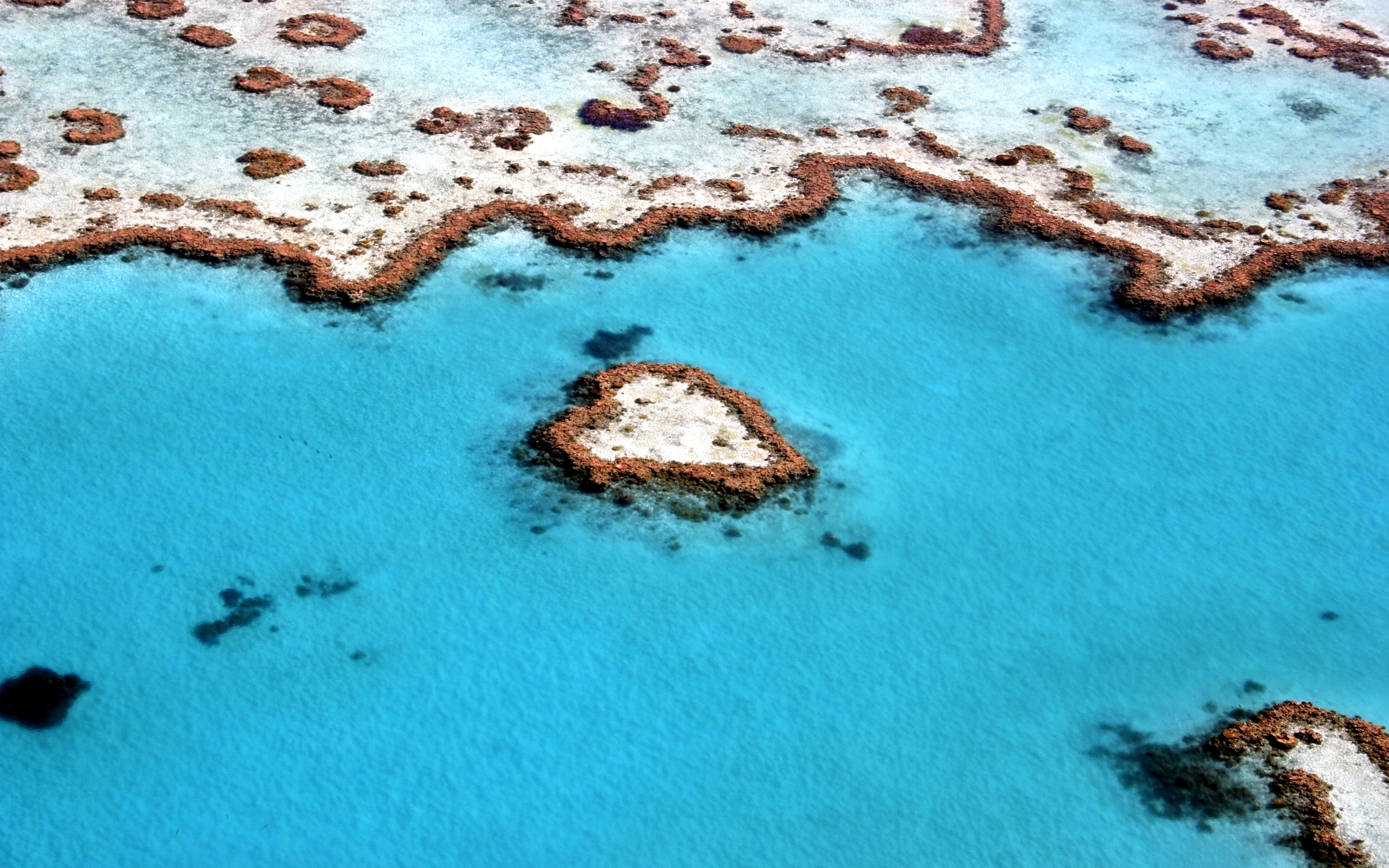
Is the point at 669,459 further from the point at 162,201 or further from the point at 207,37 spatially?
the point at 207,37

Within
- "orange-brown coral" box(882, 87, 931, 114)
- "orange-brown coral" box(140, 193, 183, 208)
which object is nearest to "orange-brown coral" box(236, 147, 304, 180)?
"orange-brown coral" box(140, 193, 183, 208)

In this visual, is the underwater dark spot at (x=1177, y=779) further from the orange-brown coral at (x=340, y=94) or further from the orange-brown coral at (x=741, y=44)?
the orange-brown coral at (x=741, y=44)

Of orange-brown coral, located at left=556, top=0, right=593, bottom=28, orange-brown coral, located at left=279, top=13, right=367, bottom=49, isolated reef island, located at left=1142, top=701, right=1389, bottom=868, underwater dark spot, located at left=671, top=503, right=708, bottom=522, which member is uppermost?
orange-brown coral, located at left=556, top=0, right=593, bottom=28

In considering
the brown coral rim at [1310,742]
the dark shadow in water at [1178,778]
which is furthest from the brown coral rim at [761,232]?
the dark shadow in water at [1178,778]

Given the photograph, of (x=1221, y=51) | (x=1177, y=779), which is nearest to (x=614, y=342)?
(x=1177, y=779)

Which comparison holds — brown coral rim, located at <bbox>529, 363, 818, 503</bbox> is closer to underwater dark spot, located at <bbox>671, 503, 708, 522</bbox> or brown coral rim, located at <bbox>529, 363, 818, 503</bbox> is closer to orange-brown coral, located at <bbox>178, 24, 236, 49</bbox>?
underwater dark spot, located at <bbox>671, 503, 708, 522</bbox>

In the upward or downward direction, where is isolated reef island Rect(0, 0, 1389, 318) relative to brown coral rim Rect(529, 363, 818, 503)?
upward

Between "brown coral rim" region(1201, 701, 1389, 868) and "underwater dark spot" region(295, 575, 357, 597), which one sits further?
"underwater dark spot" region(295, 575, 357, 597)
